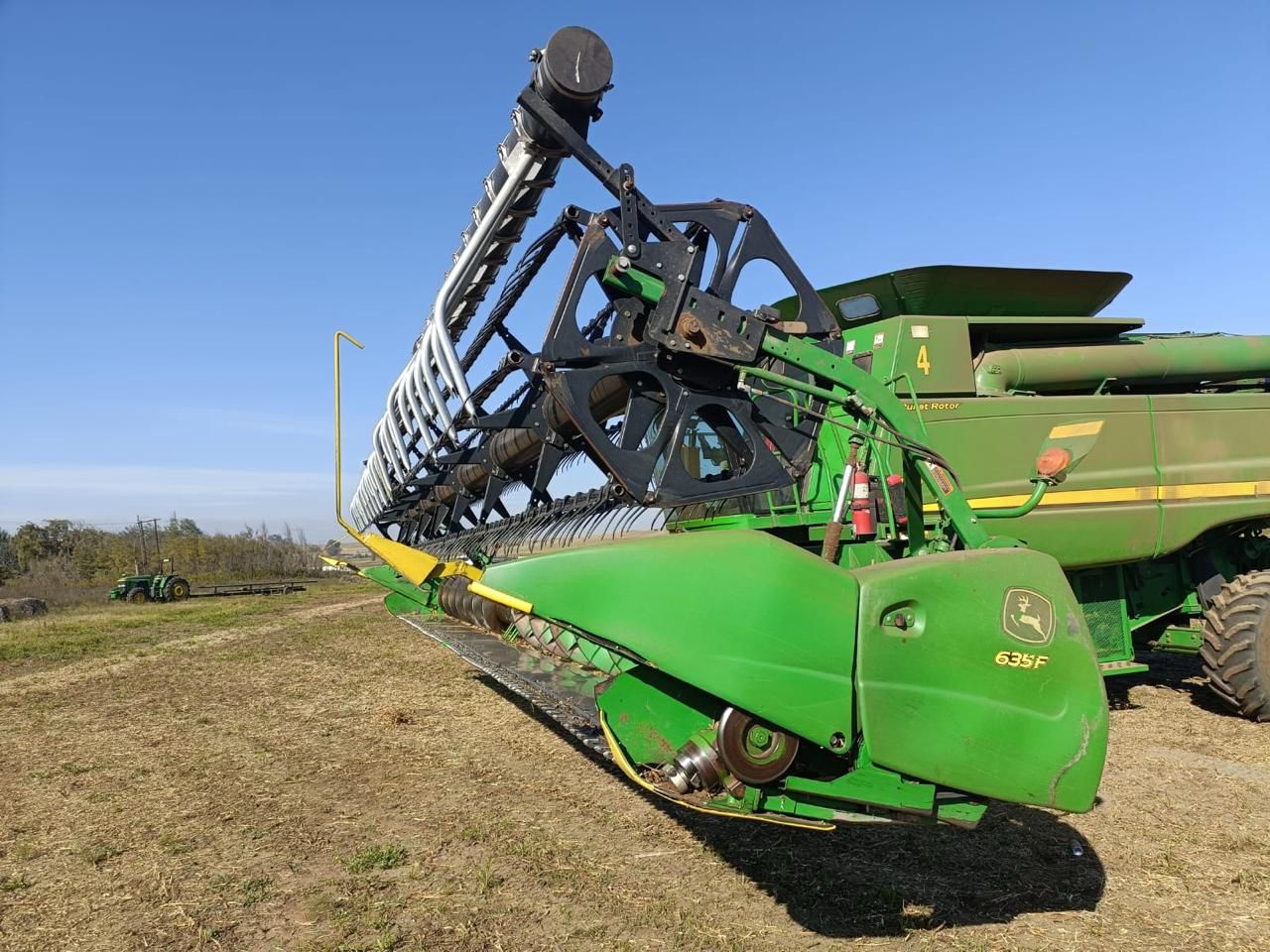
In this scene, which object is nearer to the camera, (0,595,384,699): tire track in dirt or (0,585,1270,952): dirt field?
(0,585,1270,952): dirt field

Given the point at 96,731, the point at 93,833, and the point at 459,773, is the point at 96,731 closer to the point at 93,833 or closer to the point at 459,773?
the point at 93,833

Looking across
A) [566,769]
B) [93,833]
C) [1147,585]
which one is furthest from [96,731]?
[1147,585]

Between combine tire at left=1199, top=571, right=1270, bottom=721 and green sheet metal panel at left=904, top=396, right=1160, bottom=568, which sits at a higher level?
green sheet metal panel at left=904, top=396, right=1160, bottom=568

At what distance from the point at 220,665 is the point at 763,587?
9974 millimetres

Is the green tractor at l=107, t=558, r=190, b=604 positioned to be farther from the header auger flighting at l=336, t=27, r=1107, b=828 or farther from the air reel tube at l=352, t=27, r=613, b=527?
the header auger flighting at l=336, t=27, r=1107, b=828

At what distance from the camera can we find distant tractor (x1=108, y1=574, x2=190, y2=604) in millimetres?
26156

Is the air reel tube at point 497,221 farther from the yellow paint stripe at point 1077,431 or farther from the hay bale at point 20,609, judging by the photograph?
the hay bale at point 20,609

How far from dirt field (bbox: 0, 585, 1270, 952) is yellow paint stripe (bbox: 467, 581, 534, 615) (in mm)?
1307

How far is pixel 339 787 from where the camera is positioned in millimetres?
5062

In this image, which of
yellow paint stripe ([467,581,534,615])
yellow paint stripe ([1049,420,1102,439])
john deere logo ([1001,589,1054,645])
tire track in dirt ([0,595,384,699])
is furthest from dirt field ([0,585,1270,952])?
tire track in dirt ([0,595,384,699])

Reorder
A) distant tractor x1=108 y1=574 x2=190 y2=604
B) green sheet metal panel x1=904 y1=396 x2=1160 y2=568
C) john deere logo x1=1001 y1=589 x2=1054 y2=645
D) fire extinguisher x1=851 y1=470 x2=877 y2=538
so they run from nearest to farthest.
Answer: john deere logo x1=1001 y1=589 x2=1054 y2=645 → fire extinguisher x1=851 y1=470 x2=877 y2=538 → green sheet metal panel x1=904 y1=396 x2=1160 y2=568 → distant tractor x1=108 y1=574 x2=190 y2=604

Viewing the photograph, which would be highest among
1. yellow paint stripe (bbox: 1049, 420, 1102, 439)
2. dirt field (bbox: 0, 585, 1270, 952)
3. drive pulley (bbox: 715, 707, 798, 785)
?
yellow paint stripe (bbox: 1049, 420, 1102, 439)

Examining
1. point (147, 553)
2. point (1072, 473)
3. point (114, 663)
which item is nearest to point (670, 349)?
point (1072, 473)

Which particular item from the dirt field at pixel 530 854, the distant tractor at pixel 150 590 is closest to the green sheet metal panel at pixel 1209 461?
the dirt field at pixel 530 854
